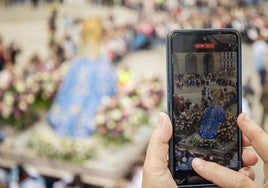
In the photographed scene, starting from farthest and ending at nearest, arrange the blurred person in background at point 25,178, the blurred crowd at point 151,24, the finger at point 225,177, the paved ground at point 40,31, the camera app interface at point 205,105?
1. the blurred person in background at point 25,178
2. the paved ground at point 40,31
3. the blurred crowd at point 151,24
4. the camera app interface at point 205,105
5. the finger at point 225,177

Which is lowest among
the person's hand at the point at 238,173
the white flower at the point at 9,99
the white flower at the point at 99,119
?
the white flower at the point at 99,119

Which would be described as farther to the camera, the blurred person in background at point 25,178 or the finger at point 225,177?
the blurred person in background at point 25,178

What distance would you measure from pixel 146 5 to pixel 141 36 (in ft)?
0.39

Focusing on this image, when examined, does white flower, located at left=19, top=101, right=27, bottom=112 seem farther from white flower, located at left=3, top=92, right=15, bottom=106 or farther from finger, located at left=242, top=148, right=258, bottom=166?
finger, located at left=242, top=148, right=258, bottom=166

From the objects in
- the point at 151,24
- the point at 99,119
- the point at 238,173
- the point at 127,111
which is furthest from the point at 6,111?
the point at 238,173

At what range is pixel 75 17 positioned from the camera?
1906mm

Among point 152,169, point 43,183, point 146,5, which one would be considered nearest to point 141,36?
point 146,5

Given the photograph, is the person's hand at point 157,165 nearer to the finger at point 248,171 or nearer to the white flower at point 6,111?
the finger at point 248,171

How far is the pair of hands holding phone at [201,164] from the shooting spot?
54cm

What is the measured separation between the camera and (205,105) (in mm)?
641

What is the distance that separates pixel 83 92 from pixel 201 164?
136 cm

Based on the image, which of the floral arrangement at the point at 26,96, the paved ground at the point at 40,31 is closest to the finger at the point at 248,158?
the paved ground at the point at 40,31

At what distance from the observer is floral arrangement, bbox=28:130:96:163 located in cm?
187

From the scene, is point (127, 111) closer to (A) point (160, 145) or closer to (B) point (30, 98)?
(B) point (30, 98)
